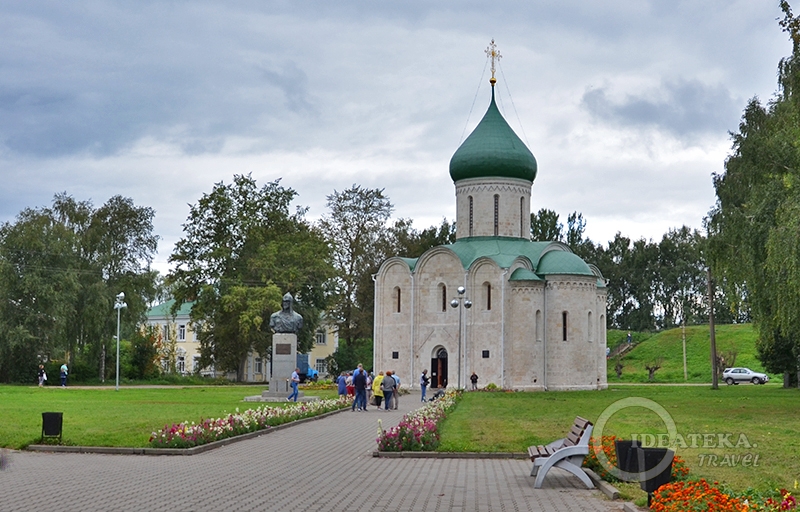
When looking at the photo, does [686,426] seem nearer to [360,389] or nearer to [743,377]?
[360,389]

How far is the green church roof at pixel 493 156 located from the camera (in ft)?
165

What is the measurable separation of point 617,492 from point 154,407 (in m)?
19.5

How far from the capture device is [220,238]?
188 ft

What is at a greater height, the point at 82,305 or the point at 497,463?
the point at 82,305

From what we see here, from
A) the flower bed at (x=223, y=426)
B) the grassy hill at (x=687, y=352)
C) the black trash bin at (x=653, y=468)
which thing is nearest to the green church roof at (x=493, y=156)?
the grassy hill at (x=687, y=352)

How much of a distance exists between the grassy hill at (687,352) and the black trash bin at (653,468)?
5173cm

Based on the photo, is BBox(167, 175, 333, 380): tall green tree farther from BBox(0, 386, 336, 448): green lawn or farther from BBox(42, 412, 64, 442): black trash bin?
BBox(42, 412, 64, 442): black trash bin

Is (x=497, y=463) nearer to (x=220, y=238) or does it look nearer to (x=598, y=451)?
(x=598, y=451)

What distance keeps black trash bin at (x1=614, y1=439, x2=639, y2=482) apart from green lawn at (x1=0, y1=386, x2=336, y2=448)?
8.44 metres

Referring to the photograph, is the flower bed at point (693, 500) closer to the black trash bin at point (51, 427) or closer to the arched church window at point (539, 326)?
the black trash bin at point (51, 427)

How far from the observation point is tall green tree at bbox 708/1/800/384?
21281 mm

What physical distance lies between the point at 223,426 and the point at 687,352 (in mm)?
55125

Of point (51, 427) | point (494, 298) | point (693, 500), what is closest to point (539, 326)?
point (494, 298)

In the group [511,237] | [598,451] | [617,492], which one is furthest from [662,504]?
[511,237]
